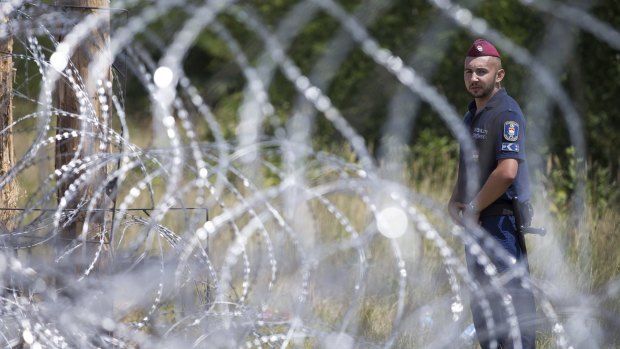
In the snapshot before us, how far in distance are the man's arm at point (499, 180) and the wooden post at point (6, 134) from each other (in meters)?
2.22

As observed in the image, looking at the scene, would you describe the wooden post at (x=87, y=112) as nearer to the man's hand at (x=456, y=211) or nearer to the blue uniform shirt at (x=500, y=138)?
the man's hand at (x=456, y=211)

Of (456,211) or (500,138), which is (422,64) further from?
(500,138)

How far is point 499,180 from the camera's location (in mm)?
3766

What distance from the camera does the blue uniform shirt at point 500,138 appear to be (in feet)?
12.4

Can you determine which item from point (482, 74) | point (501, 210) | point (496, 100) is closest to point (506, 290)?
point (501, 210)

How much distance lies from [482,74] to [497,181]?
431mm

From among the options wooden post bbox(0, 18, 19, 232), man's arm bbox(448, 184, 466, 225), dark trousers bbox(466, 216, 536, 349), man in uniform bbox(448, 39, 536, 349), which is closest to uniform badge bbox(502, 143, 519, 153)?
man in uniform bbox(448, 39, 536, 349)

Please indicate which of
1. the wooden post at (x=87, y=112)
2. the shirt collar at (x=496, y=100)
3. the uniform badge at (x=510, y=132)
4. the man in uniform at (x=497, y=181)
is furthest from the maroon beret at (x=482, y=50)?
the wooden post at (x=87, y=112)

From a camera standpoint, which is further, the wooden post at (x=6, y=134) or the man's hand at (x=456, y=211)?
the wooden post at (x=6, y=134)

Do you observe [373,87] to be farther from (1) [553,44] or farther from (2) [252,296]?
(2) [252,296]

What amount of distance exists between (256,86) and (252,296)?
3135 millimetres

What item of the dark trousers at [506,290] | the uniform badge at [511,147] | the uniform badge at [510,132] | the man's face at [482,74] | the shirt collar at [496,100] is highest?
the man's face at [482,74]

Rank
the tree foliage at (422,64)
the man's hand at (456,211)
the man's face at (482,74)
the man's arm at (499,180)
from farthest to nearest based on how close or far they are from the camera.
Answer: the tree foliage at (422,64) < the man's hand at (456,211) < the man's face at (482,74) < the man's arm at (499,180)

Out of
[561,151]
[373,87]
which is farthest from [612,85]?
[373,87]
